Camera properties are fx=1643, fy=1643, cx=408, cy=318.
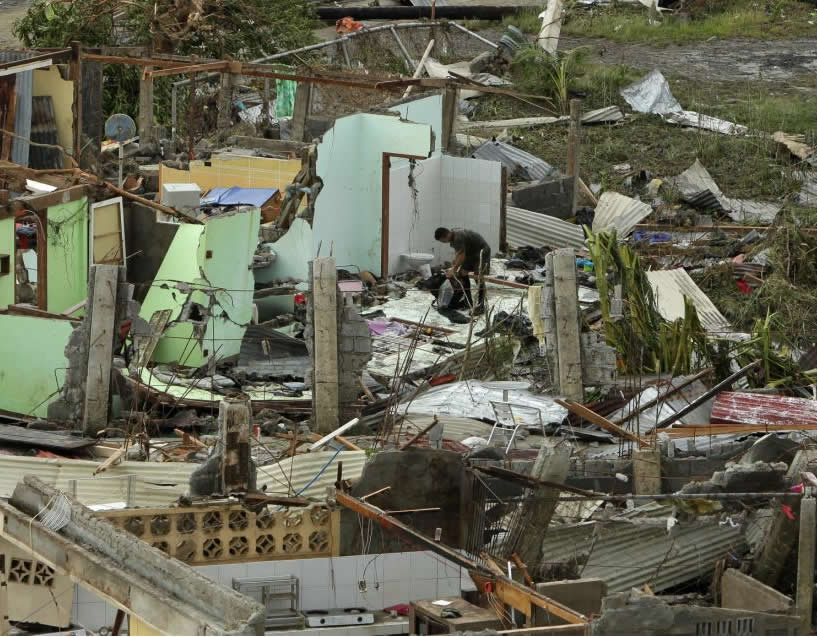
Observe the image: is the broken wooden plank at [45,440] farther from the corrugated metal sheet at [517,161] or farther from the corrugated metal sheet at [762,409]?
the corrugated metal sheet at [517,161]

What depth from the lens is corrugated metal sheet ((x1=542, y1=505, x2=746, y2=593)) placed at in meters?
10.5

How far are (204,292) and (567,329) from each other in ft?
11.1

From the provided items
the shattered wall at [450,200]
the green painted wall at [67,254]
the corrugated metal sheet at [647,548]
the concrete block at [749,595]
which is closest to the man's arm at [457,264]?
the shattered wall at [450,200]

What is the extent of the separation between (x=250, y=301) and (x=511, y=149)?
935cm

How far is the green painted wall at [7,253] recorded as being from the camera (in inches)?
582

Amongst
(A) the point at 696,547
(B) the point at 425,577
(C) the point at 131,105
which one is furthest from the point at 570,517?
(C) the point at 131,105

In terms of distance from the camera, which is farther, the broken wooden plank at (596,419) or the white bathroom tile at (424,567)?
the broken wooden plank at (596,419)

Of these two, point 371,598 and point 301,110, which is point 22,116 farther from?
point 371,598

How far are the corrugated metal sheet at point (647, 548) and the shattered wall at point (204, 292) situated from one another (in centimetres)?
533

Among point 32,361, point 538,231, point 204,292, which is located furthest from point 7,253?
point 538,231

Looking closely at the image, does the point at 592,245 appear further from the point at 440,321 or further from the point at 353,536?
the point at 353,536

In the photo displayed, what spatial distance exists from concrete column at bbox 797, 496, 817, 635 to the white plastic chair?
361 centimetres

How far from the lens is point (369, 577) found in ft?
32.1

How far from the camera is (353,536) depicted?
31.9 ft
